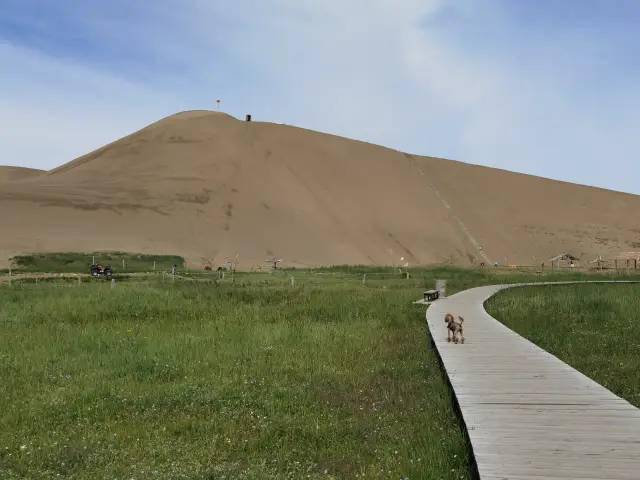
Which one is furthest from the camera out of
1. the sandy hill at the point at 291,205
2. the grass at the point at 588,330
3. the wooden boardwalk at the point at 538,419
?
the sandy hill at the point at 291,205

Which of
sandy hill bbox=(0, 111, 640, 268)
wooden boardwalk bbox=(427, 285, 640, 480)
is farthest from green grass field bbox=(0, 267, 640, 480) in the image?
sandy hill bbox=(0, 111, 640, 268)

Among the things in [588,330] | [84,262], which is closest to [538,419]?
[588,330]

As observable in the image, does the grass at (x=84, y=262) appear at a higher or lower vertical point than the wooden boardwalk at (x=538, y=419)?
higher

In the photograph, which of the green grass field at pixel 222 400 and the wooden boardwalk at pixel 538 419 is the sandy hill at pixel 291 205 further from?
the wooden boardwalk at pixel 538 419

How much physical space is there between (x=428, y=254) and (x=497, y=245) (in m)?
14.3

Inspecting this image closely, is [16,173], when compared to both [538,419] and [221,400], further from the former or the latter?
[538,419]

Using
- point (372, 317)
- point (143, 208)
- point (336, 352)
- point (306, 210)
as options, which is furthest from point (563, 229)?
point (336, 352)

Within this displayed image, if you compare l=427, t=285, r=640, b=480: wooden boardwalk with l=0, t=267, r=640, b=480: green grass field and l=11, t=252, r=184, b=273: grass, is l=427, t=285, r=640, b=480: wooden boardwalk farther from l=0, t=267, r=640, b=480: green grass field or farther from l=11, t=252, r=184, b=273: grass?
l=11, t=252, r=184, b=273: grass

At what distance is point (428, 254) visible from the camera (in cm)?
7650

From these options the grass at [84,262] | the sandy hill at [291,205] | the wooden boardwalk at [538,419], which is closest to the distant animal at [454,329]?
the wooden boardwalk at [538,419]

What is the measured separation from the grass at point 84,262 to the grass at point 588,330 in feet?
94.7

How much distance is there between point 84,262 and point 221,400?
39268mm

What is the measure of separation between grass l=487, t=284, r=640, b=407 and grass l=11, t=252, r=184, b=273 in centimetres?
2887

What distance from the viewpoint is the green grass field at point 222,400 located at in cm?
664
